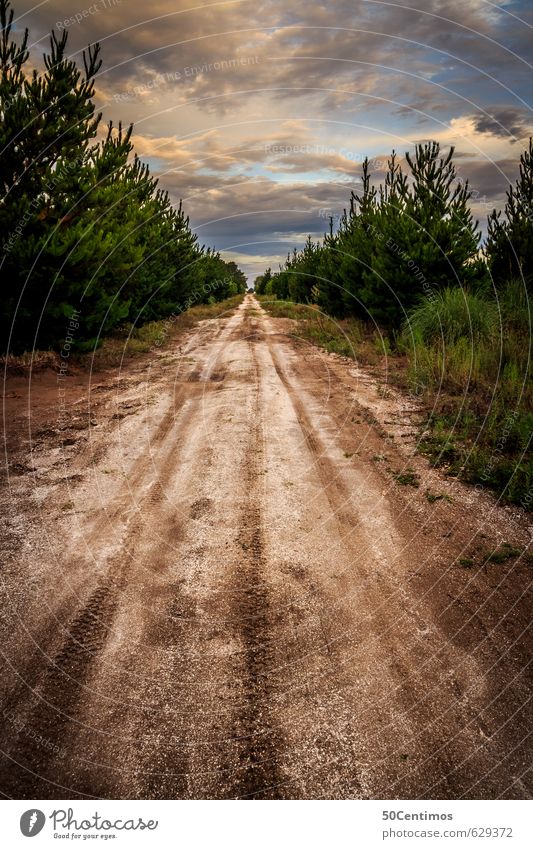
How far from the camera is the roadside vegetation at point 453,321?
6227 millimetres

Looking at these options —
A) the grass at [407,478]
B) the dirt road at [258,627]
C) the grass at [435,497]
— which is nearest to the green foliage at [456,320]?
the grass at [407,478]

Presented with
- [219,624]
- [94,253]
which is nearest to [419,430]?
[219,624]

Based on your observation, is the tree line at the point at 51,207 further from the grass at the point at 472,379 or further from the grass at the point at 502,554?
the grass at the point at 502,554

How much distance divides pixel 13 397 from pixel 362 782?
29.5 ft

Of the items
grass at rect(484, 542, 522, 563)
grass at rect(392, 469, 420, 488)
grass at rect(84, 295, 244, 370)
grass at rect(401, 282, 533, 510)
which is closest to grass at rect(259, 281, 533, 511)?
grass at rect(401, 282, 533, 510)

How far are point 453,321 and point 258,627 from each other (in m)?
10.2

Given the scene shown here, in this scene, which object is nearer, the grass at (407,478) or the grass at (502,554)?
the grass at (502,554)

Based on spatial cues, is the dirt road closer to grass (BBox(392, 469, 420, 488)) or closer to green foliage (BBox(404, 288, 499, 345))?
grass (BBox(392, 469, 420, 488))

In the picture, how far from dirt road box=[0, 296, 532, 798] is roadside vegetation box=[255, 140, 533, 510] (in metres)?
1.11

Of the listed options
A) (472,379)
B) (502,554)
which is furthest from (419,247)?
(502,554)

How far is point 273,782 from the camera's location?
2201 millimetres

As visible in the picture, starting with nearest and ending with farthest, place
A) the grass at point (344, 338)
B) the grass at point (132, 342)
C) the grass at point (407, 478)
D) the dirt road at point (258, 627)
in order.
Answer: the dirt road at point (258, 627) → the grass at point (407, 478) → the grass at point (132, 342) → the grass at point (344, 338)

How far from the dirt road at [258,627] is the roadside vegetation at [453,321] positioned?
3.65 ft
